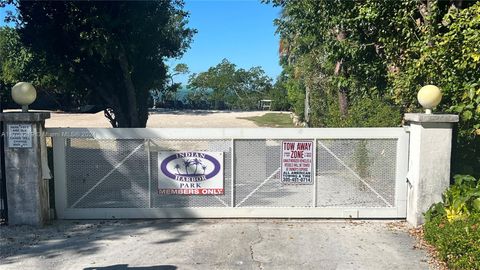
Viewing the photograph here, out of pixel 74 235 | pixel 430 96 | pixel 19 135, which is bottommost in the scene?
pixel 74 235

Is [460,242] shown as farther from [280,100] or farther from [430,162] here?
[280,100]

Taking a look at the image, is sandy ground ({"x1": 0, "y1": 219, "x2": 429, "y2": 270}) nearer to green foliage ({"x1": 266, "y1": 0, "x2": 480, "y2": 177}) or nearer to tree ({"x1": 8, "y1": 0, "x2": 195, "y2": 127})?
green foliage ({"x1": 266, "y1": 0, "x2": 480, "y2": 177})

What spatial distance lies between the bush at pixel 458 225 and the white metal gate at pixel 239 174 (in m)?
0.93

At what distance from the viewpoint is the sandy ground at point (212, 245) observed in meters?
5.42

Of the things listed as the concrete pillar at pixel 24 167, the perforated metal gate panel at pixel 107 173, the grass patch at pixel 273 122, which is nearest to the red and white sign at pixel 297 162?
the perforated metal gate panel at pixel 107 173

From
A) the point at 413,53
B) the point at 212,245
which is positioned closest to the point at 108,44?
the point at 212,245

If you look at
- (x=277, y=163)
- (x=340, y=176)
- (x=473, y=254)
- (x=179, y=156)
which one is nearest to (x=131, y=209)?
(x=179, y=156)

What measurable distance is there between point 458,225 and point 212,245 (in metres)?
3.09

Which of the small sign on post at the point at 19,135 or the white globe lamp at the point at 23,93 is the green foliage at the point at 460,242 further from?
the white globe lamp at the point at 23,93

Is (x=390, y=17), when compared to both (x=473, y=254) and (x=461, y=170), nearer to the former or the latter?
(x=461, y=170)

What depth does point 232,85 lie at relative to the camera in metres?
62.7

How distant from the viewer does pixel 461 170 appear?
24.1 ft

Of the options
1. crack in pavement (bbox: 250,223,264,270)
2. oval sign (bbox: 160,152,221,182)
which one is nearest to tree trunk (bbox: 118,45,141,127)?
oval sign (bbox: 160,152,221,182)

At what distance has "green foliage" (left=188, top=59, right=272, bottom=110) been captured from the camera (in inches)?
2425
